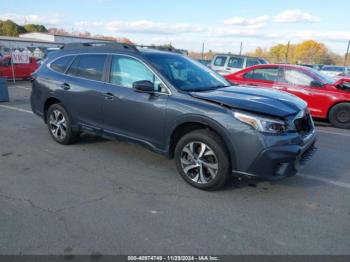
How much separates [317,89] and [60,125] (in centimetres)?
640

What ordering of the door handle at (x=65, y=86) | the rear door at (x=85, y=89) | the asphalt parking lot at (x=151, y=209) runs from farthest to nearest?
the door handle at (x=65, y=86) < the rear door at (x=85, y=89) < the asphalt parking lot at (x=151, y=209)

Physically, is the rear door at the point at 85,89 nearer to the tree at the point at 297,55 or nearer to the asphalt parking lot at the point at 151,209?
the asphalt parking lot at the point at 151,209

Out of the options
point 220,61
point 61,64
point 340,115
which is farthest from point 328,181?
point 220,61

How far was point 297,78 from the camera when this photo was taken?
8555 millimetres

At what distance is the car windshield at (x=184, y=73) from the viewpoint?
4293 millimetres

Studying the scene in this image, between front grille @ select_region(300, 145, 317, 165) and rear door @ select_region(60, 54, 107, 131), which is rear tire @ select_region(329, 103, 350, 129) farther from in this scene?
rear door @ select_region(60, 54, 107, 131)

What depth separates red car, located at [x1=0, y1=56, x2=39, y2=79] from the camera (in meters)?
15.6

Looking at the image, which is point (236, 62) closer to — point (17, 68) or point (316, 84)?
point (316, 84)

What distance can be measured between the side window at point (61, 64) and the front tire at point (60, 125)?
656mm

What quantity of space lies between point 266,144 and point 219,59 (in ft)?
40.9

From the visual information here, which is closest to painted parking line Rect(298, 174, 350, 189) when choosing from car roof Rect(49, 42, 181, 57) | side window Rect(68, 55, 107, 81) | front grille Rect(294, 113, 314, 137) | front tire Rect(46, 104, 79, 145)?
front grille Rect(294, 113, 314, 137)

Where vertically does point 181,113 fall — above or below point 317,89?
below

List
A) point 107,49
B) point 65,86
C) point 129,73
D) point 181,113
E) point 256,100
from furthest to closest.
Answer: point 65,86, point 107,49, point 129,73, point 181,113, point 256,100

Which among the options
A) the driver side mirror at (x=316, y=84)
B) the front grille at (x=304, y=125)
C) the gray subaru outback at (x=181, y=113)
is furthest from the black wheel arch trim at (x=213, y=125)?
the driver side mirror at (x=316, y=84)
